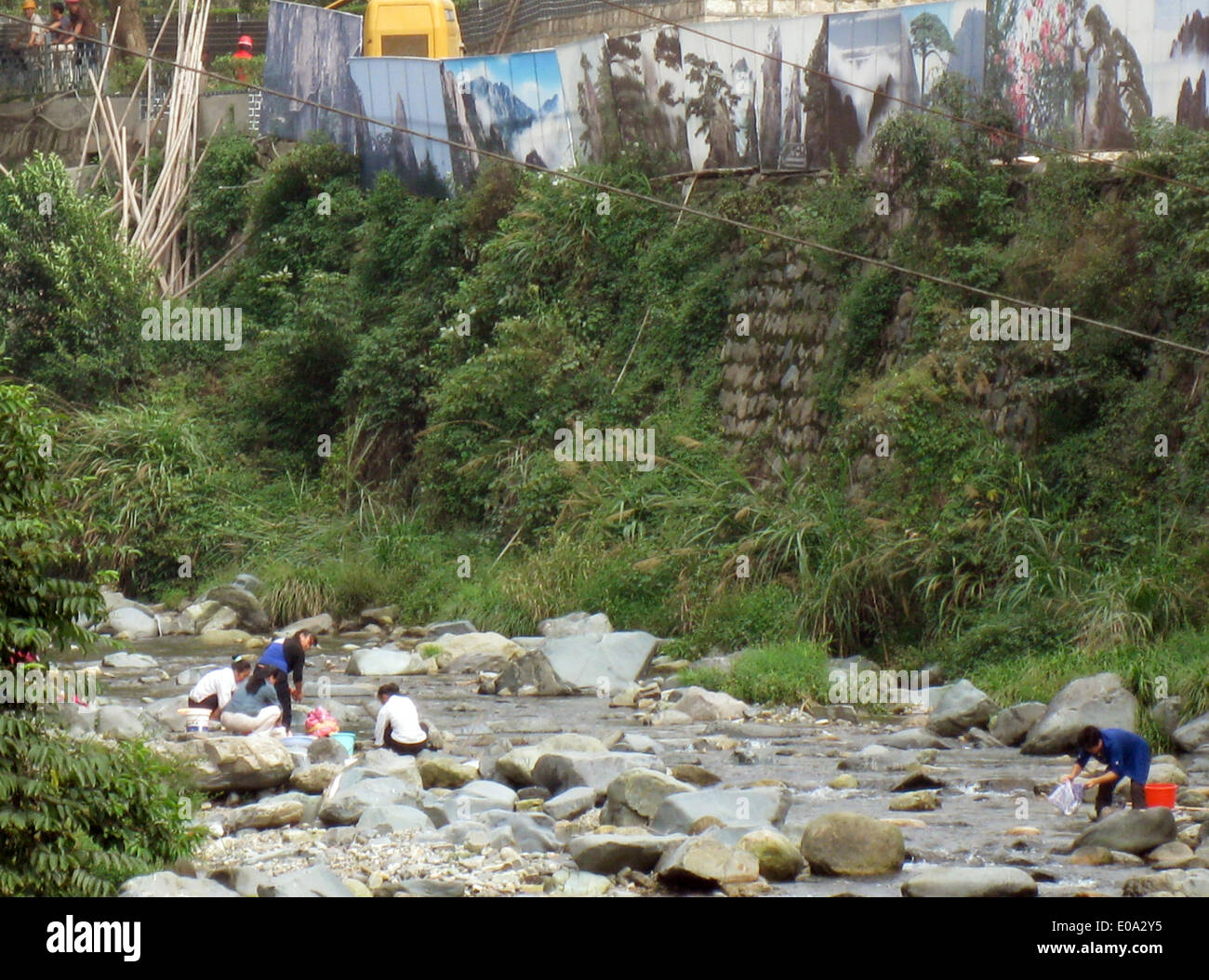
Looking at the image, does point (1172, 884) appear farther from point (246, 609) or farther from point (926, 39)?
point (246, 609)

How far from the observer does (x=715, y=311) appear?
17.7m

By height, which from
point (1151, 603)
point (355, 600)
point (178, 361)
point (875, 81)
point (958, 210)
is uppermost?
point (875, 81)

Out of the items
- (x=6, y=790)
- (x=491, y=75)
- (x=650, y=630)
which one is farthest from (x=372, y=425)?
(x=6, y=790)

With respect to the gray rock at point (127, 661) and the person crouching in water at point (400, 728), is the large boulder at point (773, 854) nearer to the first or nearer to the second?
the person crouching in water at point (400, 728)

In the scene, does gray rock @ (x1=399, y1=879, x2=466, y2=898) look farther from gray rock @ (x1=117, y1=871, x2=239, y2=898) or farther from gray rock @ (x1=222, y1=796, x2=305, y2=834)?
gray rock @ (x1=222, y1=796, x2=305, y2=834)

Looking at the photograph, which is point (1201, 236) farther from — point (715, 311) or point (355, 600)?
point (355, 600)

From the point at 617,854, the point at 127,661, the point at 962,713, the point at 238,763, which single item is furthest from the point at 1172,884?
the point at 127,661

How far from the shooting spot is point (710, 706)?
1229 centimetres

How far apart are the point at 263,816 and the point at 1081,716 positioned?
543cm

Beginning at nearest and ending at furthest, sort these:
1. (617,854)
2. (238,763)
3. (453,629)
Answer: (617,854) → (238,763) → (453,629)

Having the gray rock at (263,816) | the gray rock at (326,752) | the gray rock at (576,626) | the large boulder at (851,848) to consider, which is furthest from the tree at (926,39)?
the gray rock at (263,816)

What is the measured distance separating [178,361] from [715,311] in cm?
960

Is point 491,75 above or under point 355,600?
above
